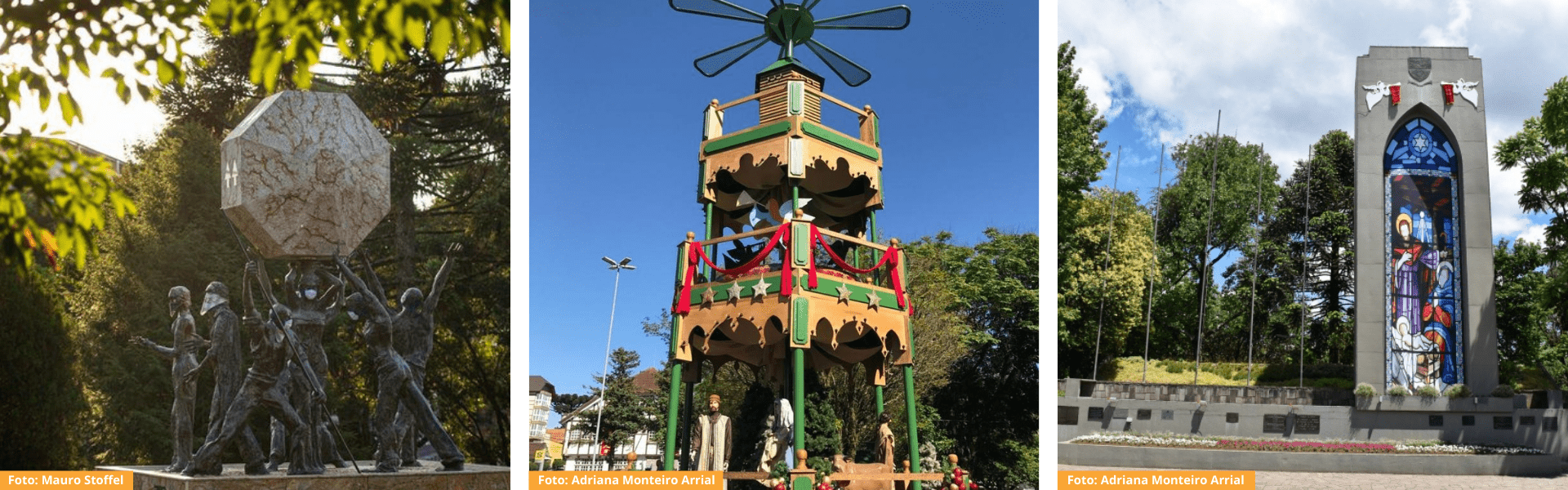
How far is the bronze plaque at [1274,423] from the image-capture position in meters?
19.8

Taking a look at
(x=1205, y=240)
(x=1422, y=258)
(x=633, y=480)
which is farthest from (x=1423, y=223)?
(x=633, y=480)

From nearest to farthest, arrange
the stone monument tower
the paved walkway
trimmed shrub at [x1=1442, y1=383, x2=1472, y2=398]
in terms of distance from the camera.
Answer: the paved walkway
trimmed shrub at [x1=1442, y1=383, x2=1472, y2=398]
the stone monument tower

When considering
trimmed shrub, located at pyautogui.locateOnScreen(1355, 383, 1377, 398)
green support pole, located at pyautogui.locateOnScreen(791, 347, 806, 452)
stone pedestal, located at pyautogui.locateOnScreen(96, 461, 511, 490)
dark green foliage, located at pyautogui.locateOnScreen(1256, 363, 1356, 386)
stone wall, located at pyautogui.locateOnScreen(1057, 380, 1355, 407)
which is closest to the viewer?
stone pedestal, located at pyautogui.locateOnScreen(96, 461, 511, 490)

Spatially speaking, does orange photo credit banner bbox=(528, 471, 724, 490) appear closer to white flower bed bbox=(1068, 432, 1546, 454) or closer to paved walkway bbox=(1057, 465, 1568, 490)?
paved walkway bbox=(1057, 465, 1568, 490)

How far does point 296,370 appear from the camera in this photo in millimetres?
9688

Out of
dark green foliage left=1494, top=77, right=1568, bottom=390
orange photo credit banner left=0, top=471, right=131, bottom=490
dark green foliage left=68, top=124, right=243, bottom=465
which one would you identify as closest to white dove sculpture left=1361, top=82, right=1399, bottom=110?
dark green foliage left=1494, top=77, right=1568, bottom=390

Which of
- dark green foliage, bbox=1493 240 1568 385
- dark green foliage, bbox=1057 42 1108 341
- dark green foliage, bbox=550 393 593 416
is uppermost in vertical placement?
dark green foliage, bbox=1057 42 1108 341

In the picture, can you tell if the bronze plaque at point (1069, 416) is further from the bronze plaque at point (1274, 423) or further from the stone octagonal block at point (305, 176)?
the stone octagonal block at point (305, 176)

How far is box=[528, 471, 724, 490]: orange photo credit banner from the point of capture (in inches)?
334

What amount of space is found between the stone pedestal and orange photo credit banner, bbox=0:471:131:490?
0.36ft

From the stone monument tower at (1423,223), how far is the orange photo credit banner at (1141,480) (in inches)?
436

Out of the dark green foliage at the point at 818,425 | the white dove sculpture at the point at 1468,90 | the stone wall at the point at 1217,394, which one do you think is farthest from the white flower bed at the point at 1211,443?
the dark green foliage at the point at 818,425

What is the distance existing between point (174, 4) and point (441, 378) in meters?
9.87

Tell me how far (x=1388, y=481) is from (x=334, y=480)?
47.2 ft
